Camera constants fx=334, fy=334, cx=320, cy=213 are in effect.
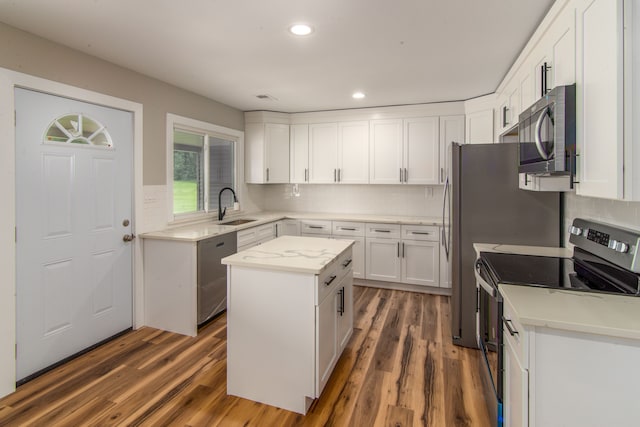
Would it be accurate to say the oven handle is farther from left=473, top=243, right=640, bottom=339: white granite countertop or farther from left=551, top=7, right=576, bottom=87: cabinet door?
left=551, top=7, right=576, bottom=87: cabinet door

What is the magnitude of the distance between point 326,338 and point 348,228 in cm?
247

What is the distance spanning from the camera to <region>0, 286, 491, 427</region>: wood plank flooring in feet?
6.32

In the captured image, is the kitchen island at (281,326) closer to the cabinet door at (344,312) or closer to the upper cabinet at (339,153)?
the cabinet door at (344,312)

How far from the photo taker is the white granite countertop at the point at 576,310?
112 cm

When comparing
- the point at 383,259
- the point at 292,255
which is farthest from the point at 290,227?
the point at 292,255

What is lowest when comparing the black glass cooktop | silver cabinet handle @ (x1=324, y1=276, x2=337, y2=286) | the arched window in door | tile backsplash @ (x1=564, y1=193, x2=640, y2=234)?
silver cabinet handle @ (x1=324, y1=276, x2=337, y2=286)

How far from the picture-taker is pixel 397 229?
13.8ft

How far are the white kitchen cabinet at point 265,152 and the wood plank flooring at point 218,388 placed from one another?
2413 mm

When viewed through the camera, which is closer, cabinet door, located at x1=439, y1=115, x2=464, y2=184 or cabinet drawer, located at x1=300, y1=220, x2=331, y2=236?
cabinet door, located at x1=439, y1=115, x2=464, y2=184

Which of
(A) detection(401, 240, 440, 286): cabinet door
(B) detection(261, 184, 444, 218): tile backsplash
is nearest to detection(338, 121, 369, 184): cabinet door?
(B) detection(261, 184, 444, 218): tile backsplash

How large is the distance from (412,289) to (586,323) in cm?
319

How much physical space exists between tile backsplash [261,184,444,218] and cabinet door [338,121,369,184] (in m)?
0.31

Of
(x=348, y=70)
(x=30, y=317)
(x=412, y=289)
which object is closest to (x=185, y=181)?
(x=30, y=317)

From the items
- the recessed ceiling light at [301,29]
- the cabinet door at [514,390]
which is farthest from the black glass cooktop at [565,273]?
the recessed ceiling light at [301,29]
